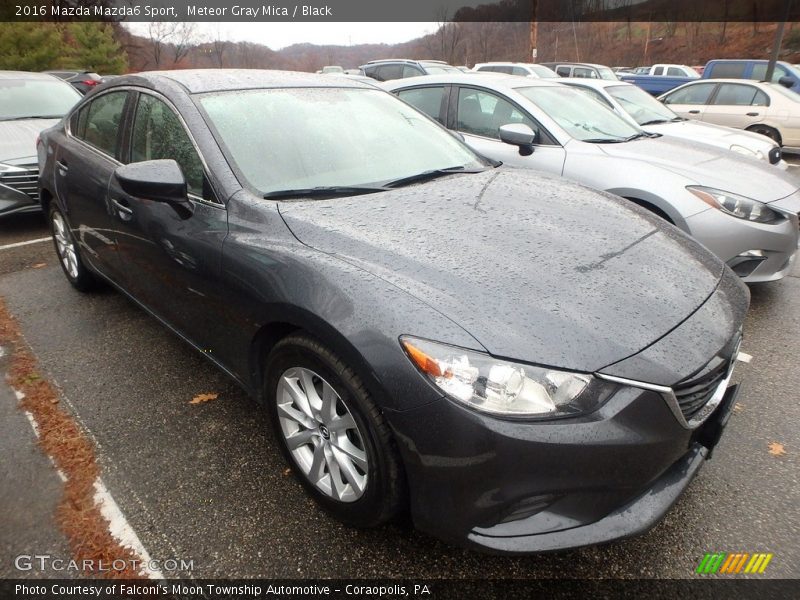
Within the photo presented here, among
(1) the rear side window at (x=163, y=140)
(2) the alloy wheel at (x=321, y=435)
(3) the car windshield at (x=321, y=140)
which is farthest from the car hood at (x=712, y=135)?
(2) the alloy wheel at (x=321, y=435)

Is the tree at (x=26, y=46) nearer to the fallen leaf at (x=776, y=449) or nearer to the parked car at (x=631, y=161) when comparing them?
the parked car at (x=631, y=161)

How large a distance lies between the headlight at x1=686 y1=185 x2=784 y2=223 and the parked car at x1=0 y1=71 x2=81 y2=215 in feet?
19.7

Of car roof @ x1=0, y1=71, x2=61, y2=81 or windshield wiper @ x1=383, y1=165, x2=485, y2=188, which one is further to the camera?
car roof @ x1=0, y1=71, x2=61, y2=81

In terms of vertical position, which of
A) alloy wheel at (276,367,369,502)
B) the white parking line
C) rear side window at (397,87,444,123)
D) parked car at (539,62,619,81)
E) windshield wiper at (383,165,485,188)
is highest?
parked car at (539,62,619,81)

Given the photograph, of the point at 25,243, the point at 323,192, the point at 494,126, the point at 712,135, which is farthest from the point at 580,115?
the point at 25,243

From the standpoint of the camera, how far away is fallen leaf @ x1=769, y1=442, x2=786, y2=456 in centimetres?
231

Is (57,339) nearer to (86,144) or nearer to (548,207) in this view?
(86,144)

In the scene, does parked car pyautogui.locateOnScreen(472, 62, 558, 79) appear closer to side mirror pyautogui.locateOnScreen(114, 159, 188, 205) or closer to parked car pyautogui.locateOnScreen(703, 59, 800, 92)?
parked car pyautogui.locateOnScreen(703, 59, 800, 92)

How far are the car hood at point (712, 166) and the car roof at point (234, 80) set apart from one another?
229 cm

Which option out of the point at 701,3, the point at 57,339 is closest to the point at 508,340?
the point at 57,339

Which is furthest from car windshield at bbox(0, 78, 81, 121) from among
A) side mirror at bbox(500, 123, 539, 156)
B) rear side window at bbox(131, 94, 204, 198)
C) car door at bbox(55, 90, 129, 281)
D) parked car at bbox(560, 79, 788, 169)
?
parked car at bbox(560, 79, 788, 169)

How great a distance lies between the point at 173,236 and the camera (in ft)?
7.70

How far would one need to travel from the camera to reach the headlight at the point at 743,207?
3.43 m

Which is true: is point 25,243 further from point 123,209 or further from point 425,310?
point 425,310
